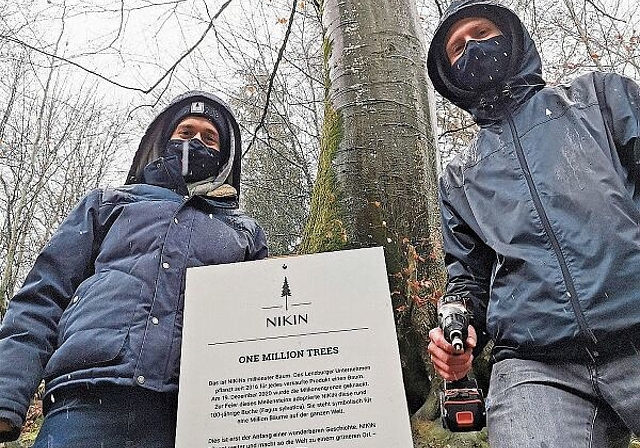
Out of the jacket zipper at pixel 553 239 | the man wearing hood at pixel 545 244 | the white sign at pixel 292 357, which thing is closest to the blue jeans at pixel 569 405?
the man wearing hood at pixel 545 244

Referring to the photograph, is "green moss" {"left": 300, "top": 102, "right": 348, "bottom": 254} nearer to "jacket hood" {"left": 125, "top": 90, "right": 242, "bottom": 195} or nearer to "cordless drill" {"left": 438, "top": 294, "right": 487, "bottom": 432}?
"jacket hood" {"left": 125, "top": 90, "right": 242, "bottom": 195}

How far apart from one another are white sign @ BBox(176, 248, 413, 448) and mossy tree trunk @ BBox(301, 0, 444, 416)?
36.5 inches

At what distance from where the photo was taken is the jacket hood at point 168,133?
106 inches

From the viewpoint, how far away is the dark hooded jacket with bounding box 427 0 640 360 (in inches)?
67.2

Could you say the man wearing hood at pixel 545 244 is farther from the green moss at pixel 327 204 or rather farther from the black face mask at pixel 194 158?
the black face mask at pixel 194 158

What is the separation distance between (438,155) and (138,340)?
6.84 feet

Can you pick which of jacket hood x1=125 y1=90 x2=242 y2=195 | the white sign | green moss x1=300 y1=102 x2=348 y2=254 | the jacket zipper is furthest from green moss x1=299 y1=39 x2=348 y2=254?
the jacket zipper

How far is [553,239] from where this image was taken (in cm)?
183

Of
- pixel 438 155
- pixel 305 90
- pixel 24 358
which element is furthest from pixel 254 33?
pixel 24 358

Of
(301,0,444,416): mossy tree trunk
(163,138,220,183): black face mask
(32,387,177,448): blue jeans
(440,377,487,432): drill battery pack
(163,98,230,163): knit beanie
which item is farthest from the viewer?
(301,0,444,416): mossy tree trunk

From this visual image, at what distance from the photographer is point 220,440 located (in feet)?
5.49

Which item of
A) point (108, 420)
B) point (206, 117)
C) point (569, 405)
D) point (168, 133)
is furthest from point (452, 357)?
point (168, 133)

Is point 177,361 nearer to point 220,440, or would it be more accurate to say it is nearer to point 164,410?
point 164,410

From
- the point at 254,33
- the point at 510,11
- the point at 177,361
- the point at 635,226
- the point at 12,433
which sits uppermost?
the point at 254,33
